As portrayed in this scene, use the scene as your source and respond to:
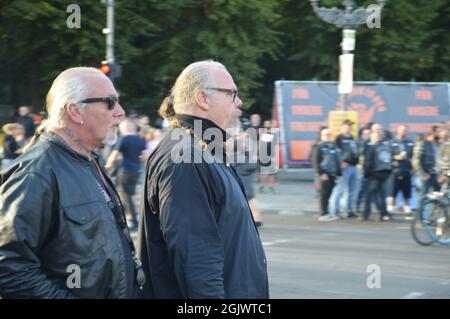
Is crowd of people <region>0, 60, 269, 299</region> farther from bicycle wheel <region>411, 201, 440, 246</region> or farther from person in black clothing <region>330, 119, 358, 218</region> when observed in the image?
person in black clothing <region>330, 119, 358, 218</region>

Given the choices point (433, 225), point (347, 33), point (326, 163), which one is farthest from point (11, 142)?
point (433, 225)

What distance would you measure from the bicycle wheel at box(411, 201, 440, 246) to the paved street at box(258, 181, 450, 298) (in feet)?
0.51

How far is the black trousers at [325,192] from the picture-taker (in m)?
14.6

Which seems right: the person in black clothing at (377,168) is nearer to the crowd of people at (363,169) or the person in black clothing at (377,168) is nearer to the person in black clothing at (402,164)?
the crowd of people at (363,169)

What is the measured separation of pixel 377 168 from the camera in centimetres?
1442

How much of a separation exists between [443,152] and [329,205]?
9.46 ft

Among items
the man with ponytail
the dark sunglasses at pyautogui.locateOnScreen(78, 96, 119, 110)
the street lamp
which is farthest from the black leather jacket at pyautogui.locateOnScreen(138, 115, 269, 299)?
the street lamp

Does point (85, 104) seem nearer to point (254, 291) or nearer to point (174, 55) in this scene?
point (254, 291)

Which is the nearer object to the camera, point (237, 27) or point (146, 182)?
point (146, 182)

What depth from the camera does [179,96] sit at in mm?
3330

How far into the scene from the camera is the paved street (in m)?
7.77

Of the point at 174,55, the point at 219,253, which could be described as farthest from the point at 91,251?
the point at 174,55
